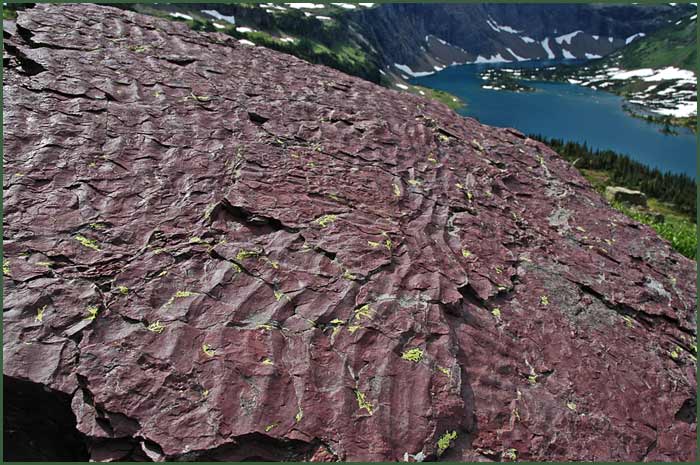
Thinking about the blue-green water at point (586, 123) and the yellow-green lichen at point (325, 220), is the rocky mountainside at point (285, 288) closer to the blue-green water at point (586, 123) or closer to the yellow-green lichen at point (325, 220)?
the yellow-green lichen at point (325, 220)

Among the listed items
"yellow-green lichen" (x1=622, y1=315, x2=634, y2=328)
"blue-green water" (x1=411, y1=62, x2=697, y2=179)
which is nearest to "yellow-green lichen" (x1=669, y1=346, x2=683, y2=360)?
"yellow-green lichen" (x1=622, y1=315, x2=634, y2=328)

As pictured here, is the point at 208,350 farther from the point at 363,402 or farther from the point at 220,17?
the point at 220,17

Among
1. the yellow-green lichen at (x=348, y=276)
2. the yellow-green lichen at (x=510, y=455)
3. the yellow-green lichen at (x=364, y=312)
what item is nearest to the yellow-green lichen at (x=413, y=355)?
Result: the yellow-green lichen at (x=364, y=312)

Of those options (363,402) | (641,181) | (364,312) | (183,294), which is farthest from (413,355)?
(641,181)

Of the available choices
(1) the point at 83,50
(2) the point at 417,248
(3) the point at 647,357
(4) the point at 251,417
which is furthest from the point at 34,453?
(3) the point at 647,357

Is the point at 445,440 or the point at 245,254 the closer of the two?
the point at 445,440

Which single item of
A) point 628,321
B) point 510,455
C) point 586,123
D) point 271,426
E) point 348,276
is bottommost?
point 586,123

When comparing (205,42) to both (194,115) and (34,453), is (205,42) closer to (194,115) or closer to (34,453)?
(194,115)
